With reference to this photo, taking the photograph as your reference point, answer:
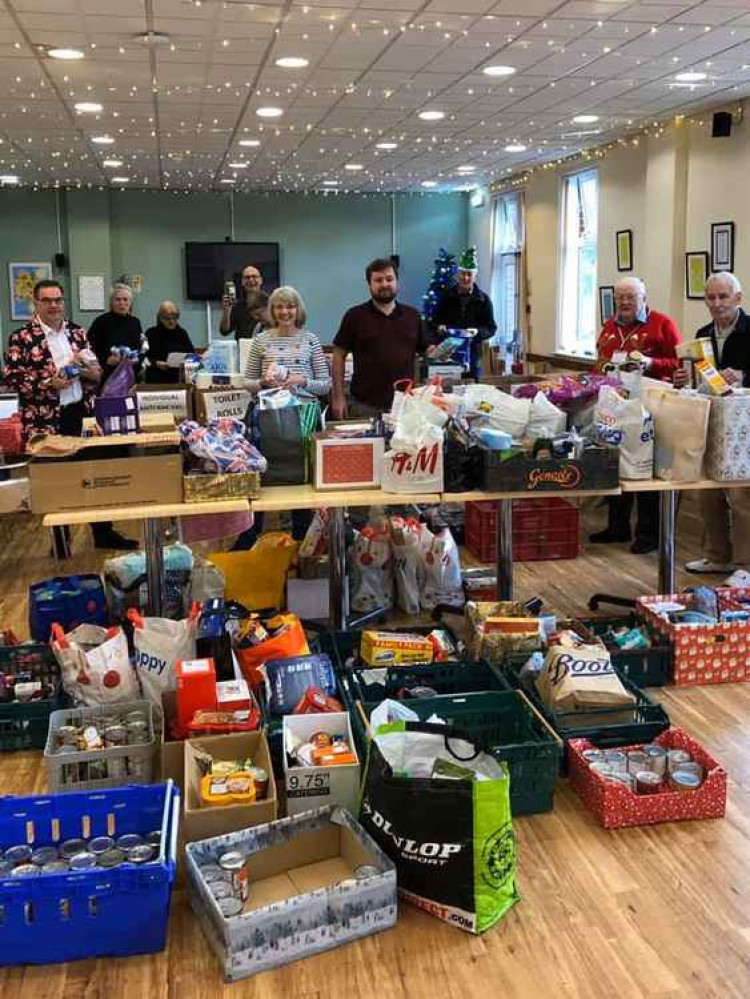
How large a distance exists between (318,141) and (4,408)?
4.06 meters

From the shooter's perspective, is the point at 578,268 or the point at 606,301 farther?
the point at 578,268

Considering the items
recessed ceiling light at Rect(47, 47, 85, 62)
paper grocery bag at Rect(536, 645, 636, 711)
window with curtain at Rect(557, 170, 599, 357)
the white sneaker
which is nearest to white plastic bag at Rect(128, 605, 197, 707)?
paper grocery bag at Rect(536, 645, 636, 711)

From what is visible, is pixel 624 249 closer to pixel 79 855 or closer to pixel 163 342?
pixel 163 342

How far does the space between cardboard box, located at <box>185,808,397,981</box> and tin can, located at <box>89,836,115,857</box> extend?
196 millimetres

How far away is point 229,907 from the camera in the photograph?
7.40 feet

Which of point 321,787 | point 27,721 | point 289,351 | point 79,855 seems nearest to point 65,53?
point 289,351

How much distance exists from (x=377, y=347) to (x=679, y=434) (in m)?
1.67

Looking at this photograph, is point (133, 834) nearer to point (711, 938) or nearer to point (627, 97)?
point (711, 938)

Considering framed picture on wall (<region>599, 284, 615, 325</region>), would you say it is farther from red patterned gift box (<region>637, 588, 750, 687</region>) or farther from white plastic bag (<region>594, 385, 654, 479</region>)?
red patterned gift box (<region>637, 588, 750, 687</region>)

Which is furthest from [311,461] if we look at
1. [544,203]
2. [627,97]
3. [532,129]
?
[544,203]

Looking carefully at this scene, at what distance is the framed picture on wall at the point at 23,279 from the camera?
493 inches

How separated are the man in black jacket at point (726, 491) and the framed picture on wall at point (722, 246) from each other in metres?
1.80

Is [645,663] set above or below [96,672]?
below

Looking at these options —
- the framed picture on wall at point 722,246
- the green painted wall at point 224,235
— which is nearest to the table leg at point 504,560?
the framed picture on wall at point 722,246
